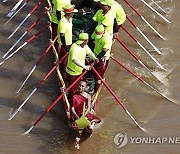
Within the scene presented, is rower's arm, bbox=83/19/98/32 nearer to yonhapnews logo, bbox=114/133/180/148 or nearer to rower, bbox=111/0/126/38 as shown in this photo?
rower, bbox=111/0/126/38

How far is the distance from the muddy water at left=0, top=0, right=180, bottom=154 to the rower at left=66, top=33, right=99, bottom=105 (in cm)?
99

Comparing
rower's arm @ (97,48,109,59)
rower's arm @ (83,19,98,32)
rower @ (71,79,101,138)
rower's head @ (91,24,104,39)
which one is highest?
rower's head @ (91,24,104,39)

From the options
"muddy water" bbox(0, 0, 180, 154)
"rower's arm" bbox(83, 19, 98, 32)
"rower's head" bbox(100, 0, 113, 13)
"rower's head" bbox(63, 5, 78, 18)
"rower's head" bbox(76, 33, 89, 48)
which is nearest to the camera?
"rower's head" bbox(76, 33, 89, 48)

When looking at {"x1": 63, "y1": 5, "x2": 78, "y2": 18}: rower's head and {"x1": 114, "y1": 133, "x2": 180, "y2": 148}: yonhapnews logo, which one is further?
{"x1": 114, "y1": 133, "x2": 180, "y2": 148}: yonhapnews logo

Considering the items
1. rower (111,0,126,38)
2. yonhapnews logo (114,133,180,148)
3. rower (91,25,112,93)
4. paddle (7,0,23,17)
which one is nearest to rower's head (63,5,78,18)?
rower (91,25,112,93)

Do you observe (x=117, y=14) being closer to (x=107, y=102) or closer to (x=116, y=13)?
(x=116, y=13)

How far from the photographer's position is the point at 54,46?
390 inches

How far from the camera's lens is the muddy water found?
8.80 meters

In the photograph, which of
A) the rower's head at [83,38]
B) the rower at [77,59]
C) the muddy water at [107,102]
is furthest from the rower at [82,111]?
the rower's head at [83,38]

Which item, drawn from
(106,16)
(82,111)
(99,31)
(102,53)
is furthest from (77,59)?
(106,16)

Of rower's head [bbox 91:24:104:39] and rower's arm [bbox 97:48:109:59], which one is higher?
rower's head [bbox 91:24:104:39]

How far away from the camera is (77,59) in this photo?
8.14 m

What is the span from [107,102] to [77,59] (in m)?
1.72

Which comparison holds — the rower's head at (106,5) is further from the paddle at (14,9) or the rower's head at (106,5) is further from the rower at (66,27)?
the paddle at (14,9)
